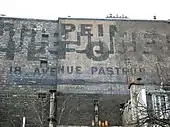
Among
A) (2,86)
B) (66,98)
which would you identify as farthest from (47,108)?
(2,86)

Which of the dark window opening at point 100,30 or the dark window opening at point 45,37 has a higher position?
the dark window opening at point 100,30

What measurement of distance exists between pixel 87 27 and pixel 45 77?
4981 mm

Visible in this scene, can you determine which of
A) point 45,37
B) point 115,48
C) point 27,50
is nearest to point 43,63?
point 27,50

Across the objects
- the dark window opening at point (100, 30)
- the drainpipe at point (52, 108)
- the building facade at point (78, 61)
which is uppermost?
the dark window opening at point (100, 30)

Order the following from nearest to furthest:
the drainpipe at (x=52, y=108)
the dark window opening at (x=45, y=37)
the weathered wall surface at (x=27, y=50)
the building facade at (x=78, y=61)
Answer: the drainpipe at (x=52, y=108)
the building facade at (x=78, y=61)
the weathered wall surface at (x=27, y=50)
the dark window opening at (x=45, y=37)

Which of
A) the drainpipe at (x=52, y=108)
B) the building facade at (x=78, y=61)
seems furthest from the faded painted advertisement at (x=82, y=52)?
the drainpipe at (x=52, y=108)

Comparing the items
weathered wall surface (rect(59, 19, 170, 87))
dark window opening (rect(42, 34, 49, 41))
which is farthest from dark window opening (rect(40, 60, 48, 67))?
dark window opening (rect(42, 34, 49, 41))

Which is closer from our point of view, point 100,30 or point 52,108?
point 52,108

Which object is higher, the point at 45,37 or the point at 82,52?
the point at 45,37

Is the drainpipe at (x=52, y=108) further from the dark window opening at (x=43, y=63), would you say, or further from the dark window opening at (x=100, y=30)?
the dark window opening at (x=100, y=30)

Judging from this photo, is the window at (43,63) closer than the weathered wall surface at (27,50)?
No

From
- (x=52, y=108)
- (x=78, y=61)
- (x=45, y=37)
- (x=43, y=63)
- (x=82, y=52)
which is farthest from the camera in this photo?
(x=45, y=37)

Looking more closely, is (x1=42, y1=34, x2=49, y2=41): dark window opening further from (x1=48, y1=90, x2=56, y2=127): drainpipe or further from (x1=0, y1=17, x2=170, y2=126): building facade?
(x1=48, y1=90, x2=56, y2=127): drainpipe

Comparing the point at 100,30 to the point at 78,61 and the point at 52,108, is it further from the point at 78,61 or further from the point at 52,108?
the point at 52,108
